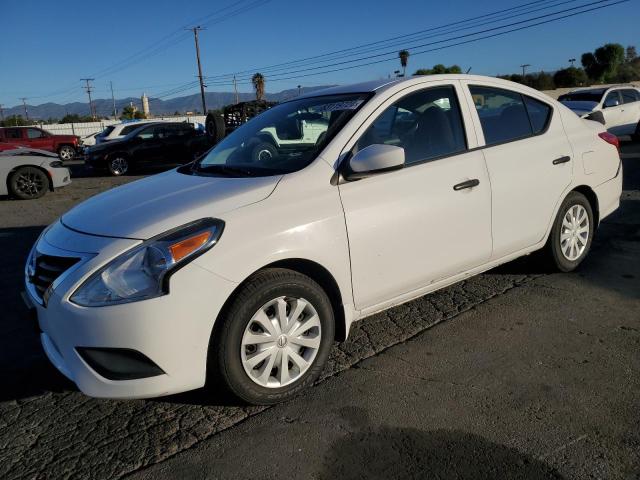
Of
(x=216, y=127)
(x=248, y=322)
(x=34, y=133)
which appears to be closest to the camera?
(x=248, y=322)

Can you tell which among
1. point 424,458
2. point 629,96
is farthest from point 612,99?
point 424,458

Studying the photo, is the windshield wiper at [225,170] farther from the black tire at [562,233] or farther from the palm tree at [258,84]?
the palm tree at [258,84]

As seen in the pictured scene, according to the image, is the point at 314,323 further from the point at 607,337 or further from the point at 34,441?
the point at 607,337

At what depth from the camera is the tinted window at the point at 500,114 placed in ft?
12.5

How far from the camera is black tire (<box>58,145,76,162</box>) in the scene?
23156 millimetres

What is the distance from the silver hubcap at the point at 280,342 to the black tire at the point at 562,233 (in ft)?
7.88

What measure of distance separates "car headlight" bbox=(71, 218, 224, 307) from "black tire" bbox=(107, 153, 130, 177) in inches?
564

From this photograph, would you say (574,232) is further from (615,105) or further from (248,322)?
(615,105)

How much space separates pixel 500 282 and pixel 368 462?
8.55ft

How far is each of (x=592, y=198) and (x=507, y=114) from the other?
122 centimetres

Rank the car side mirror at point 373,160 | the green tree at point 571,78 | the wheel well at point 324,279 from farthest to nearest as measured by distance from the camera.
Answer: the green tree at point 571,78 → the car side mirror at point 373,160 → the wheel well at point 324,279

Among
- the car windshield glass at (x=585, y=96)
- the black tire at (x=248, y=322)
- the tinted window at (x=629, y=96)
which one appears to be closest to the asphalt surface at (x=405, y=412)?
the black tire at (x=248, y=322)

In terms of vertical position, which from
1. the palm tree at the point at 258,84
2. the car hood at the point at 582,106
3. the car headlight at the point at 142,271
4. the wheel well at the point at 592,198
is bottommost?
the wheel well at the point at 592,198

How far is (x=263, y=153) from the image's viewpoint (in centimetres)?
354
